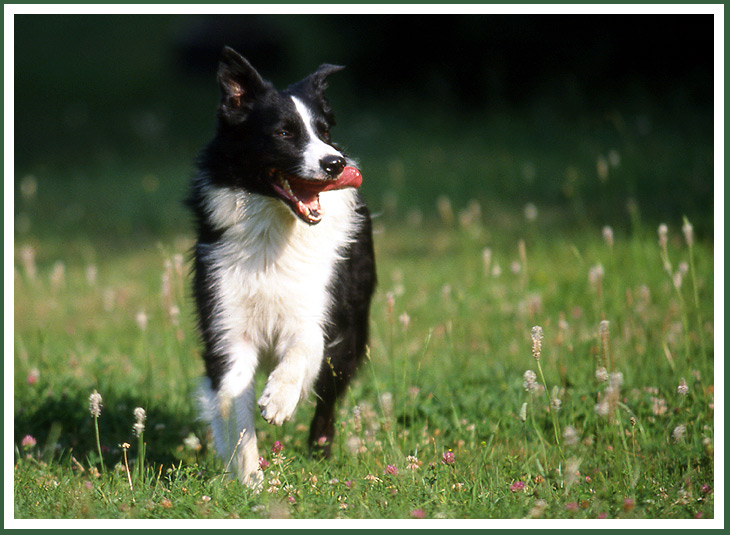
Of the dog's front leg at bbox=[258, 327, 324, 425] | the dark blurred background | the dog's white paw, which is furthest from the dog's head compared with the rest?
the dark blurred background

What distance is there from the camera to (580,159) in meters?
9.30

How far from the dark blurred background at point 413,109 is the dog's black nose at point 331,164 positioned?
3.92 metres

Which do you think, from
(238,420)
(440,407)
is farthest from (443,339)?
(238,420)

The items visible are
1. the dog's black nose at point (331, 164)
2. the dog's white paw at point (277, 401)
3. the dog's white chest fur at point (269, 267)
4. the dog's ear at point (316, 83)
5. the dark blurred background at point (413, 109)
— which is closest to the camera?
the dog's white paw at point (277, 401)

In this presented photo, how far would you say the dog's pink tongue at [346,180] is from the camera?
3.41m

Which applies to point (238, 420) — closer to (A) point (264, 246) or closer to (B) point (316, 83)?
(A) point (264, 246)

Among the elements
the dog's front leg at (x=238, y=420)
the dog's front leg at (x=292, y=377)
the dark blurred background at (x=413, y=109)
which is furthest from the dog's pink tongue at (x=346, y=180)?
the dark blurred background at (x=413, y=109)

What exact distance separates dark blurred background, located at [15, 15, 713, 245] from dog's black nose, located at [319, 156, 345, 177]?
3.92 m

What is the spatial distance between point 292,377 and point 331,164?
887mm

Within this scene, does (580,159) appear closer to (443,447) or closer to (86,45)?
(443,447)

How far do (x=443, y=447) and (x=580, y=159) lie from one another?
634 centimetres

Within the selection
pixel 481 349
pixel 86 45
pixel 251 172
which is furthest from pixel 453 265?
pixel 86 45

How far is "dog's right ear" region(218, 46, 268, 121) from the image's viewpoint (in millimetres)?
3520

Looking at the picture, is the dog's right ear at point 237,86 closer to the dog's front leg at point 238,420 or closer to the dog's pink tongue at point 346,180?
the dog's pink tongue at point 346,180
